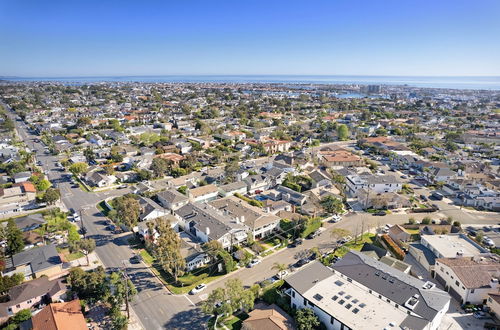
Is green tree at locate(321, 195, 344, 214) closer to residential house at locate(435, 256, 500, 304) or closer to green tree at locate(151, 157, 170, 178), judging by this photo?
residential house at locate(435, 256, 500, 304)

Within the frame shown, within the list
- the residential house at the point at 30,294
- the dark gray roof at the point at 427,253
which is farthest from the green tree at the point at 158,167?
the dark gray roof at the point at 427,253

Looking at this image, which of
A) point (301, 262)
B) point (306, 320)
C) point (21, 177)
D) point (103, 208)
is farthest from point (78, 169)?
point (306, 320)

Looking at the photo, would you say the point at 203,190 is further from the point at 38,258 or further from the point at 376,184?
the point at 376,184

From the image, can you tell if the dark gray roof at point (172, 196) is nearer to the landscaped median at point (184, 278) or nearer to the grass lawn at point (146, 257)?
the grass lawn at point (146, 257)

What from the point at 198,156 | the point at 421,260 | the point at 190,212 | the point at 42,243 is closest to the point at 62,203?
the point at 42,243

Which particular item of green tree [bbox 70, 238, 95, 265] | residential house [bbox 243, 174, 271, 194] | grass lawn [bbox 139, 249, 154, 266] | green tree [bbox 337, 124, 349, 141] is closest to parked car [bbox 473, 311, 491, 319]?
grass lawn [bbox 139, 249, 154, 266]

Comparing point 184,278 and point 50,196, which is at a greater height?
point 50,196
